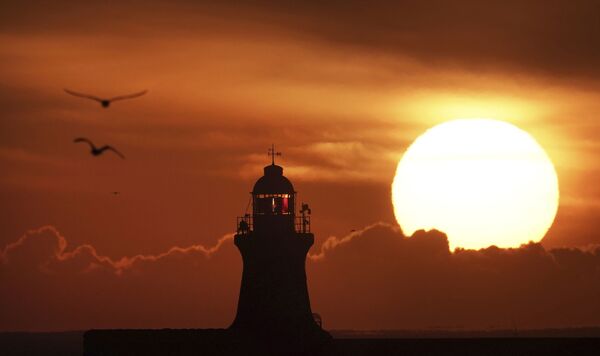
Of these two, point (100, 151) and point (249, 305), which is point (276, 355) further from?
point (100, 151)

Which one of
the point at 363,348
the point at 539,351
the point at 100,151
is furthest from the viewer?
the point at 363,348

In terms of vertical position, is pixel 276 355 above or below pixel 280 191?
below

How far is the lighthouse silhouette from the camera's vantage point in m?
81.5

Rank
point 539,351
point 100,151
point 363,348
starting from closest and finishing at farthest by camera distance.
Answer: point 100,151, point 539,351, point 363,348

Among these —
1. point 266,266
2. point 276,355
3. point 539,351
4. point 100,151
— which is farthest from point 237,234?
point 100,151

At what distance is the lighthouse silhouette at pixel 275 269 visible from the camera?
8150cm

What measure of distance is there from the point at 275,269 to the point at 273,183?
17.9 ft

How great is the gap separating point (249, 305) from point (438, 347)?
12850 mm

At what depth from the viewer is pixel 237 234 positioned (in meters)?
83.3

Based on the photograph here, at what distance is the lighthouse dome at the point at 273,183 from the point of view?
273 feet

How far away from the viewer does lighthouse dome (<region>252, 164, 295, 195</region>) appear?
83188 millimetres

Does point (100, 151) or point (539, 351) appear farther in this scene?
point (539, 351)

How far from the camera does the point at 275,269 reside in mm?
81938

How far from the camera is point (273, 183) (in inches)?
3278
